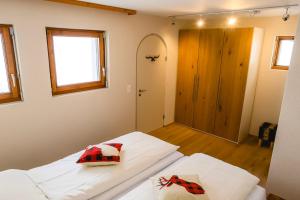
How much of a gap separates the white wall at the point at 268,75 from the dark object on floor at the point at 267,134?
0.90 feet

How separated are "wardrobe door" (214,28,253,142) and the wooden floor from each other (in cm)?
26

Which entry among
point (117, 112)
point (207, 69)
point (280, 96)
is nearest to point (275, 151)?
point (280, 96)

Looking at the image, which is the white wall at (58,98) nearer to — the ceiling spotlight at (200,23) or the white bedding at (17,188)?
the white bedding at (17,188)

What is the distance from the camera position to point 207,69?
394cm

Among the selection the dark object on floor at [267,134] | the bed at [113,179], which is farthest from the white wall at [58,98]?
the dark object on floor at [267,134]

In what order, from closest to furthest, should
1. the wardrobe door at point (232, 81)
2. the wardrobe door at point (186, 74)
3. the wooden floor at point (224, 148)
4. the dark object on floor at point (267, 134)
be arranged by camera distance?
the wooden floor at point (224, 148), the wardrobe door at point (232, 81), the dark object on floor at point (267, 134), the wardrobe door at point (186, 74)

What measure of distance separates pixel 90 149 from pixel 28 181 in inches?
23.1

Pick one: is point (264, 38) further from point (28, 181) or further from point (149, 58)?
point (28, 181)

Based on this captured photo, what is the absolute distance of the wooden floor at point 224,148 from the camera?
3117 mm

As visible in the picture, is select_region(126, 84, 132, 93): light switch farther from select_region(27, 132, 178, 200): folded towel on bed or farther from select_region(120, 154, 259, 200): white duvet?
select_region(120, 154, 259, 200): white duvet

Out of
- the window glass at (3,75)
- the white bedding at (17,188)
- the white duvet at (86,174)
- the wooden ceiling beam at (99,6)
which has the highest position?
the wooden ceiling beam at (99,6)

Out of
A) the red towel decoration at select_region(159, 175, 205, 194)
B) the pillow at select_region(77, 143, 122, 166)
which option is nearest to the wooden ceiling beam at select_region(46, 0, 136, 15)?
the pillow at select_region(77, 143, 122, 166)

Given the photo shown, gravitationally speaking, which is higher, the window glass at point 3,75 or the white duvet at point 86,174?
the window glass at point 3,75

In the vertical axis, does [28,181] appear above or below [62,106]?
below
